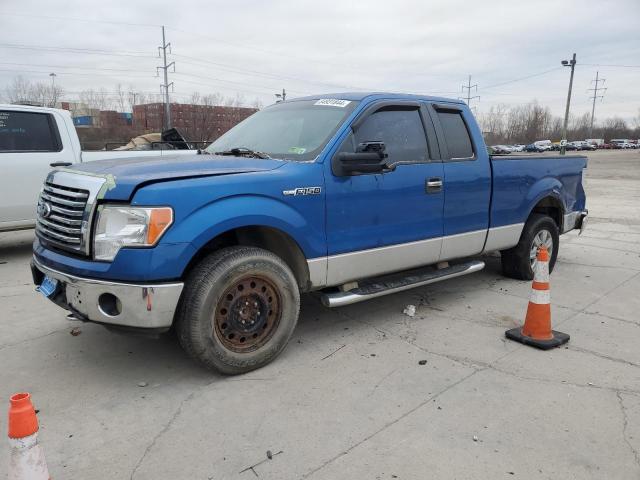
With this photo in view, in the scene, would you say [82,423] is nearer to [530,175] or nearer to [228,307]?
[228,307]

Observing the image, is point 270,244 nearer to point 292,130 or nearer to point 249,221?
point 249,221

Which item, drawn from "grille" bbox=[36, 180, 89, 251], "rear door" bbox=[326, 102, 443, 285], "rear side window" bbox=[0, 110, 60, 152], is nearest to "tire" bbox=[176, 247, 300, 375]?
"rear door" bbox=[326, 102, 443, 285]

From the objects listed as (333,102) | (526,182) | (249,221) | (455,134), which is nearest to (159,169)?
(249,221)

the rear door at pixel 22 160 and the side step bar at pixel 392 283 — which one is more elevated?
the rear door at pixel 22 160

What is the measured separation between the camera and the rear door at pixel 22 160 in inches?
270

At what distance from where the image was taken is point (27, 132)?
7055 mm

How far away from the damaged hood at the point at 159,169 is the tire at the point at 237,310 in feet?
1.87

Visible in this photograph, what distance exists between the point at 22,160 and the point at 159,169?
468 centimetres

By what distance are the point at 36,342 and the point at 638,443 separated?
4.29 m

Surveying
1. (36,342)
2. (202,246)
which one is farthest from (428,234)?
(36,342)

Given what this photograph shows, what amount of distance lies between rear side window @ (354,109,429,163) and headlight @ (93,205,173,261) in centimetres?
178

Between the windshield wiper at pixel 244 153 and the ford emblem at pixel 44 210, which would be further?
the windshield wiper at pixel 244 153

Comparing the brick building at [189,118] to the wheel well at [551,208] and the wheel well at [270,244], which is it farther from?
the wheel well at [270,244]

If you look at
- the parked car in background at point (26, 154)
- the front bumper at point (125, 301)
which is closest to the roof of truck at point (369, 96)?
the front bumper at point (125, 301)
